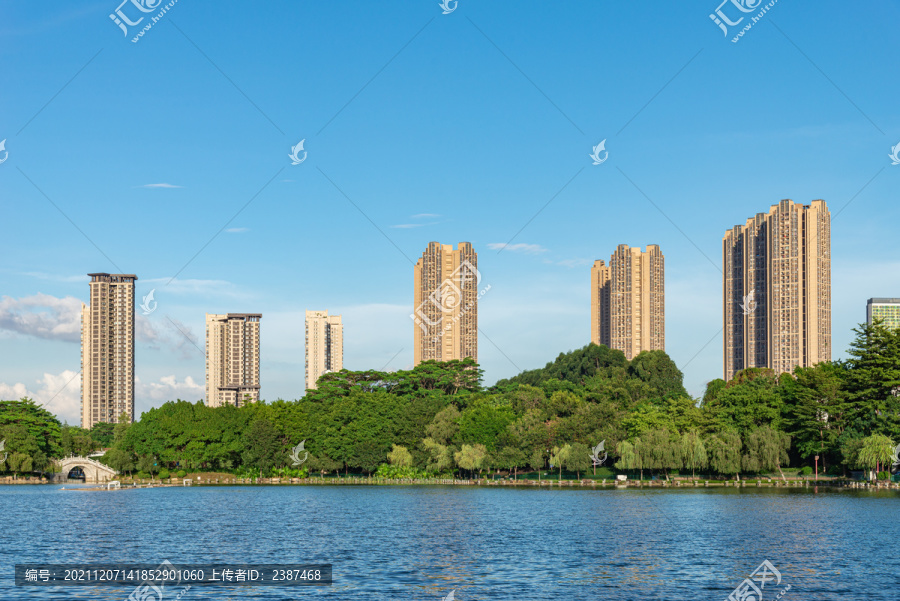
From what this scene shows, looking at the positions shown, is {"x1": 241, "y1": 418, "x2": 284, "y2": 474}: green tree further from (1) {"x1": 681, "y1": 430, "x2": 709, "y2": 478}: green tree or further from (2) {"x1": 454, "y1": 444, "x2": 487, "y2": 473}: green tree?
(1) {"x1": 681, "y1": 430, "x2": 709, "y2": 478}: green tree

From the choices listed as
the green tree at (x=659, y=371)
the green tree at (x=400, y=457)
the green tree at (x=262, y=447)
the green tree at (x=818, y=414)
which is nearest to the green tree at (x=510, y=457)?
the green tree at (x=400, y=457)

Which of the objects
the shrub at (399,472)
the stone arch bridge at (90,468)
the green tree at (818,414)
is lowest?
the stone arch bridge at (90,468)

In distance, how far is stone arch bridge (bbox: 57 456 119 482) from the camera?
11919 cm

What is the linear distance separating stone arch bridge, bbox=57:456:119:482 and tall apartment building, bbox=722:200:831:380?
119565 mm

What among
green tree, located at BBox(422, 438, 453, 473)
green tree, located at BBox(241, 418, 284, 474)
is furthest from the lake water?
green tree, located at BBox(241, 418, 284, 474)

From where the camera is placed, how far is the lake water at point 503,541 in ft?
113

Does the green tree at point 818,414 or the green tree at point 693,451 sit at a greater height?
the green tree at point 818,414

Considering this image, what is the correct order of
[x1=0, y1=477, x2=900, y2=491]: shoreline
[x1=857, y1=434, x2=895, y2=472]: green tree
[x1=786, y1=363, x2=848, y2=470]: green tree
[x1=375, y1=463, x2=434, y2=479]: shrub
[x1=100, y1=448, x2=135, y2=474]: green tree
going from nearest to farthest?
[x1=857, y1=434, x2=895, y2=472]: green tree → [x1=0, y1=477, x2=900, y2=491]: shoreline → [x1=786, y1=363, x2=848, y2=470]: green tree → [x1=375, y1=463, x2=434, y2=479]: shrub → [x1=100, y1=448, x2=135, y2=474]: green tree

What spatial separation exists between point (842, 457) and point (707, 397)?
34.1m

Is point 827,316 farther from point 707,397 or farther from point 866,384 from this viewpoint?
point 866,384

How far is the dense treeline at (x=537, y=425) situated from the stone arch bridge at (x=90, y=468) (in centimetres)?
254

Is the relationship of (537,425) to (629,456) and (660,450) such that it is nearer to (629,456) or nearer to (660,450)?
(629,456)

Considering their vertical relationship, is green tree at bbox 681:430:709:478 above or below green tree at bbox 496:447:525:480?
above

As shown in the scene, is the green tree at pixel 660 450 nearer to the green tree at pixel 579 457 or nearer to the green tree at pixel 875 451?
the green tree at pixel 579 457
